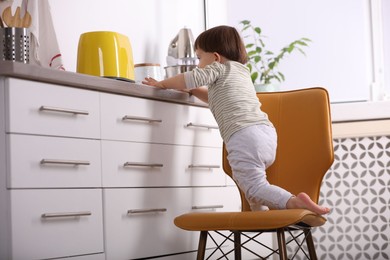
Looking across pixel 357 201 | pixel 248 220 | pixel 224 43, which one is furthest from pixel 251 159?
pixel 357 201

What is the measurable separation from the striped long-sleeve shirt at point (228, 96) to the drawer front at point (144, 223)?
32cm

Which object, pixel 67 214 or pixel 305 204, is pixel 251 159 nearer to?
pixel 305 204

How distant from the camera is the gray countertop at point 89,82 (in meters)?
1.89

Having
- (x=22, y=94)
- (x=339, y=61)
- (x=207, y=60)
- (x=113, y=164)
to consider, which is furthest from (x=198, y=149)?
(x=339, y=61)

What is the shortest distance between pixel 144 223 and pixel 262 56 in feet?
5.42

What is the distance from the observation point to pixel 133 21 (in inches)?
126

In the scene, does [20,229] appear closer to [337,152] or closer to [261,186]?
[261,186]

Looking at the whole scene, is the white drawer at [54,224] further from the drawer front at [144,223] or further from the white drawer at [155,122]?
the white drawer at [155,122]

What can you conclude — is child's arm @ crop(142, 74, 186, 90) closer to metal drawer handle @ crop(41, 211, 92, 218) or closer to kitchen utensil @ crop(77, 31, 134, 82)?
kitchen utensil @ crop(77, 31, 134, 82)

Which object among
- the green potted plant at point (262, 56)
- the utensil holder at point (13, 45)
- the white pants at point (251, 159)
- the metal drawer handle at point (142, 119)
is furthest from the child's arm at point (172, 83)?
the green potted plant at point (262, 56)

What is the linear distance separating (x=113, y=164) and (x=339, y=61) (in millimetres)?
1789

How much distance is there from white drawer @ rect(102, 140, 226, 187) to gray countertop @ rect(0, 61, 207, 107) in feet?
0.57

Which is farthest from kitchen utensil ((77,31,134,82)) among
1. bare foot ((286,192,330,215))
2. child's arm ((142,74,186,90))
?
bare foot ((286,192,330,215))

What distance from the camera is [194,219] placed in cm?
219
